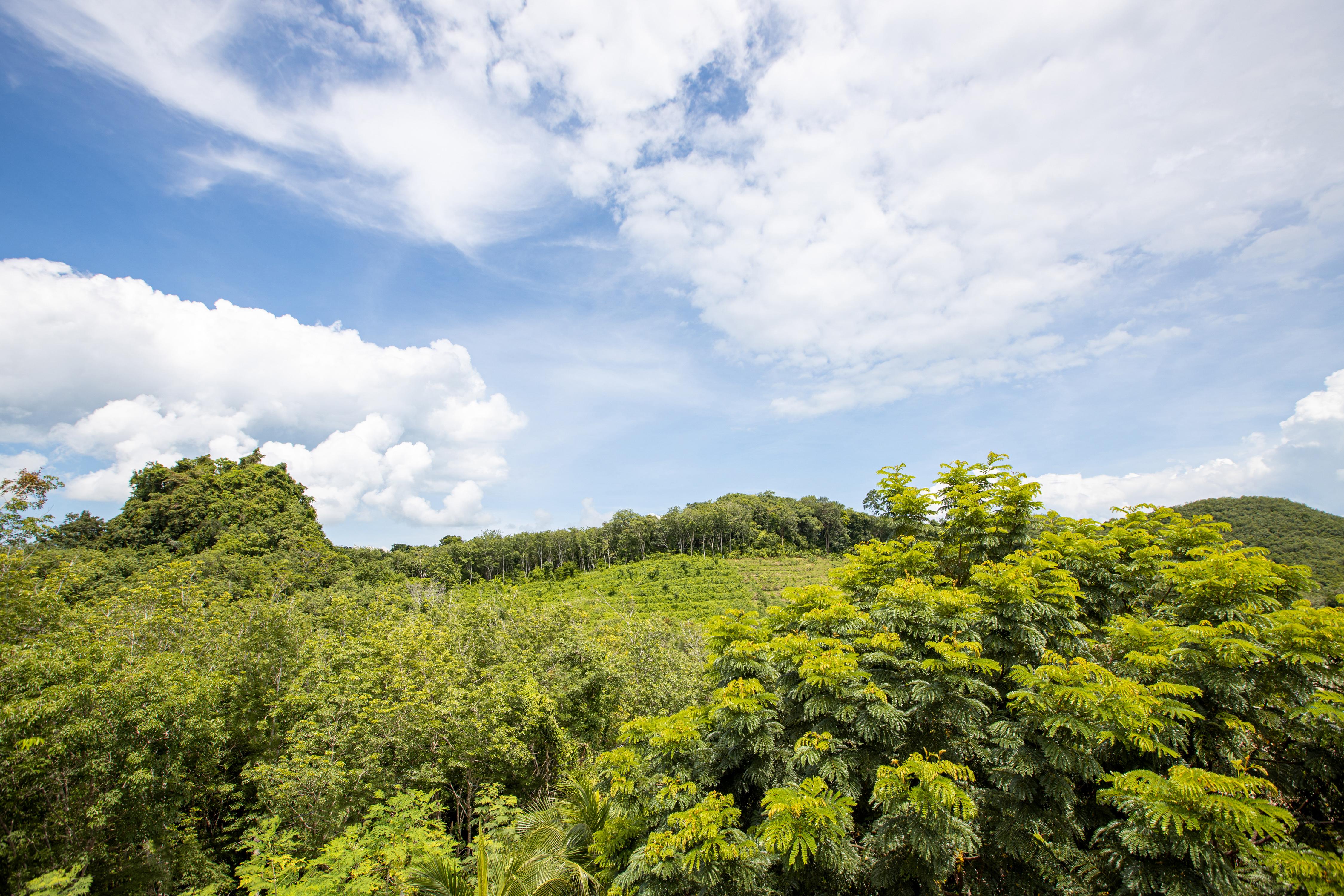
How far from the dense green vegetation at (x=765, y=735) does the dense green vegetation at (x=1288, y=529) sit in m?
13.5

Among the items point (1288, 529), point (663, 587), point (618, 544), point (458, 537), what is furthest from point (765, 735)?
point (458, 537)

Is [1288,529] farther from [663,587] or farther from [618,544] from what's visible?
[618,544]

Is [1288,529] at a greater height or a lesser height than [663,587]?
greater

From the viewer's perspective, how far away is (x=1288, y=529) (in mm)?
33375

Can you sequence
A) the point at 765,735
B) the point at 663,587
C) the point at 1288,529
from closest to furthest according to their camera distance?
1. the point at 765,735
2. the point at 1288,529
3. the point at 663,587

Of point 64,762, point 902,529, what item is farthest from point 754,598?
point 64,762

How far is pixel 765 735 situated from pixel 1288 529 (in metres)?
46.3

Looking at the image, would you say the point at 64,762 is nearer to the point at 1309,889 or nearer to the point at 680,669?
the point at 680,669

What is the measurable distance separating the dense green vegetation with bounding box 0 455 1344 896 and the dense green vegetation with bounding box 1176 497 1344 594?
1353 cm

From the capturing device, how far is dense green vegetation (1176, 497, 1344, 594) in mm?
23141

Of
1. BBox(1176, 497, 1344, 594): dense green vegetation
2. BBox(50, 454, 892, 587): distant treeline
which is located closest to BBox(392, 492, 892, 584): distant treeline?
BBox(50, 454, 892, 587): distant treeline

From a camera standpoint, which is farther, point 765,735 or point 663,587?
point 663,587

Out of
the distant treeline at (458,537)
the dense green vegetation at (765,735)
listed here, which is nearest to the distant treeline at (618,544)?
the distant treeline at (458,537)

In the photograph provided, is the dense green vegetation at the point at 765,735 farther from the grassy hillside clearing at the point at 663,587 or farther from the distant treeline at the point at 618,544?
the distant treeline at the point at 618,544
